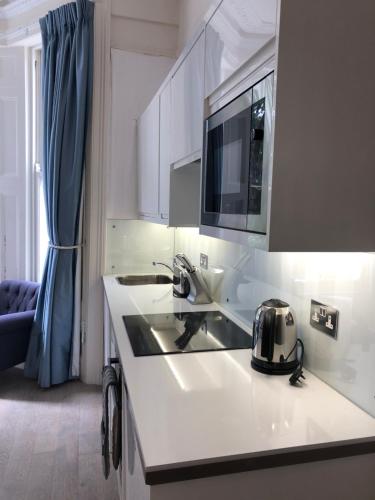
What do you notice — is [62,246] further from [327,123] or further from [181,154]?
[327,123]

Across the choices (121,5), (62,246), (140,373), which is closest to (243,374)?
(140,373)

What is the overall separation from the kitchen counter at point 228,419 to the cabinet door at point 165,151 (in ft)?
3.04

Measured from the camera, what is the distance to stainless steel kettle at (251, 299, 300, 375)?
1.32 m

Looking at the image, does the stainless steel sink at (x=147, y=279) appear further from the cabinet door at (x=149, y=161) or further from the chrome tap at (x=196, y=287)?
the chrome tap at (x=196, y=287)

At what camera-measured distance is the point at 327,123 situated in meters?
0.98

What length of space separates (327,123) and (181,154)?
0.91 meters

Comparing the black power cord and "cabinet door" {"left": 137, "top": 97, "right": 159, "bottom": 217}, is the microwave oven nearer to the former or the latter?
the black power cord

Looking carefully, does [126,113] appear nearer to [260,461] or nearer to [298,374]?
[298,374]

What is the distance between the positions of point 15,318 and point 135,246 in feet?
3.46

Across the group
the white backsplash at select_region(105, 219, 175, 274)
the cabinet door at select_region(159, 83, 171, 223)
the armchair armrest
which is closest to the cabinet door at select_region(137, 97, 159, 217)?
the cabinet door at select_region(159, 83, 171, 223)

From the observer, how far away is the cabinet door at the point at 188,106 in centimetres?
154

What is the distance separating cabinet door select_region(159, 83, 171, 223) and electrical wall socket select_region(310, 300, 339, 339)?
994 mm

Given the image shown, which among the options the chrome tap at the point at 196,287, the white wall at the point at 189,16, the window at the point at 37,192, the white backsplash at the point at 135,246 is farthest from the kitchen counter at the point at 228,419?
the window at the point at 37,192

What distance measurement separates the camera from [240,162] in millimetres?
1149
